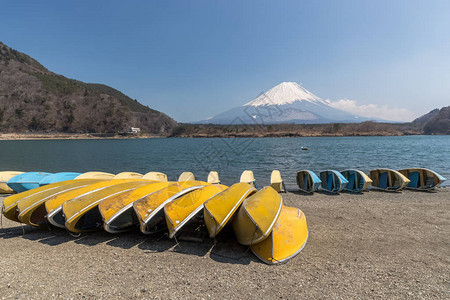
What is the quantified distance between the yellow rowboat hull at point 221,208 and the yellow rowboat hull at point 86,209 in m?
2.81

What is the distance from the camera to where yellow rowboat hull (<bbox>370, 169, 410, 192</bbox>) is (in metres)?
13.9

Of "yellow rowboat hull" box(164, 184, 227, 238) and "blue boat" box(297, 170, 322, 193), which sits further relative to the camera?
"blue boat" box(297, 170, 322, 193)

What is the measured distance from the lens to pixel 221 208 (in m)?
5.39

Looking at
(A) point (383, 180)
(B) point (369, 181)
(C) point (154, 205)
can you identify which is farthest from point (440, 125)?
(C) point (154, 205)

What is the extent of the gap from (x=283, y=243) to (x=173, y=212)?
106 inches

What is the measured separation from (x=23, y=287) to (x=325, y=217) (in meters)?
8.61

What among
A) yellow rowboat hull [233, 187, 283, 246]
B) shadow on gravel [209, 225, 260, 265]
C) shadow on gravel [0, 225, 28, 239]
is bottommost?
shadow on gravel [0, 225, 28, 239]

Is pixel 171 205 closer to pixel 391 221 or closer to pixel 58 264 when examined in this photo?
pixel 58 264

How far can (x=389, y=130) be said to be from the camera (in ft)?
472

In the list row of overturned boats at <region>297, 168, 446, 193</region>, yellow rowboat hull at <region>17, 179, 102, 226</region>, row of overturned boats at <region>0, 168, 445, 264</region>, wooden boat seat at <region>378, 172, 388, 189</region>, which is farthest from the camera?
wooden boat seat at <region>378, 172, 388, 189</region>

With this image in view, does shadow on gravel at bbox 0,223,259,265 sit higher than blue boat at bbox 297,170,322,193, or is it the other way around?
shadow on gravel at bbox 0,223,259,265

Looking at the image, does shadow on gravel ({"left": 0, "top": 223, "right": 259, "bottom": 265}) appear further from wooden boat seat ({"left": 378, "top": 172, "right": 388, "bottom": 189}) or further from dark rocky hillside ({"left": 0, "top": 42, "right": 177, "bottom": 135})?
dark rocky hillside ({"left": 0, "top": 42, "right": 177, "bottom": 135})

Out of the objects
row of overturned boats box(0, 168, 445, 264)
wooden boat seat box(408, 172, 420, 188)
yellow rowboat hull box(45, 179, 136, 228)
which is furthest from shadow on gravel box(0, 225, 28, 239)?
wooden boat seat box(408, 172, 420, 188)

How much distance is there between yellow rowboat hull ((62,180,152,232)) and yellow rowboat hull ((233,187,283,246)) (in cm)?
353
